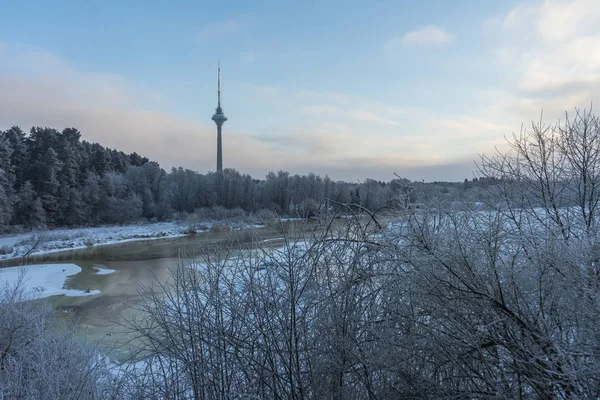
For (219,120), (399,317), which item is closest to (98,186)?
(399,317)

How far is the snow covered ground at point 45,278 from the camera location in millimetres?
16291

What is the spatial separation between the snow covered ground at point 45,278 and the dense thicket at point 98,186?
58.5 ft

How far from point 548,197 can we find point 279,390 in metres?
5.46

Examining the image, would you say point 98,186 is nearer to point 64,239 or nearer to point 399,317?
point 64,239

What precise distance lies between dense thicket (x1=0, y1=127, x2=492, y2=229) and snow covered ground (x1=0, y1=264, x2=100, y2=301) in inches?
702

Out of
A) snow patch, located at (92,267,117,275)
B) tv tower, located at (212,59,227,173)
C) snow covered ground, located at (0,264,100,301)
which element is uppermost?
tv tower, located at (212,59,227,173)

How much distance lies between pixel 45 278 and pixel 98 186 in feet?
125

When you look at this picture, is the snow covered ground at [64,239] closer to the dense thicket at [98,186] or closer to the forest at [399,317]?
the dense thicket at [98,186]

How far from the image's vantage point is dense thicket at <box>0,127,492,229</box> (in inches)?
1742

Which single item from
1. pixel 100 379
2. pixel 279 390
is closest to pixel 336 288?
pixel 279 390

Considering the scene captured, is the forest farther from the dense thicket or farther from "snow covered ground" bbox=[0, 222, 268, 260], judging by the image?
the dense thicket

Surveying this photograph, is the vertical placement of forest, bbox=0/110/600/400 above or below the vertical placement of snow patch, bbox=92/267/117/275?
above

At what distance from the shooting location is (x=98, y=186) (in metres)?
54.2

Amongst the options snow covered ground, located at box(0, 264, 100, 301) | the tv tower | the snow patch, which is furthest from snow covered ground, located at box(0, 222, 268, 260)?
the tv tower
